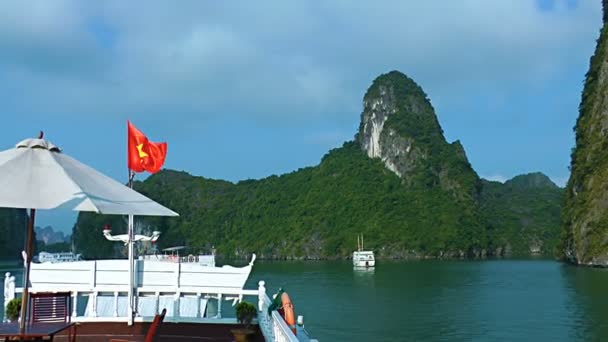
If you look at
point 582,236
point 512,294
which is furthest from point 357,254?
point 512,294

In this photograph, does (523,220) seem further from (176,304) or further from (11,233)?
(176,304)

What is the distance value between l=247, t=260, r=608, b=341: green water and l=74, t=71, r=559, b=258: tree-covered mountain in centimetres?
6191

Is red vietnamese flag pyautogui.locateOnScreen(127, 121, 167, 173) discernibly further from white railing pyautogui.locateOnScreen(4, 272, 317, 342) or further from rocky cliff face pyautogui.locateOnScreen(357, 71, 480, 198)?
rocky cliff face pyautogui.locateOnScreen(357, 71, 480, 198)

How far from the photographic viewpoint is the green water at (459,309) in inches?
921

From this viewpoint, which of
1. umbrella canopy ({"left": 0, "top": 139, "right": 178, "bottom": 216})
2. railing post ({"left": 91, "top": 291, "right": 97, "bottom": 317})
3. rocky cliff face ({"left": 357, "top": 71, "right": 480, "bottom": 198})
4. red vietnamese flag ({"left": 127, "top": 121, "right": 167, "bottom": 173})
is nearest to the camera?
umbrella canopy ({"left": 0, "top": 139, "right": 178, "bottom": 216})

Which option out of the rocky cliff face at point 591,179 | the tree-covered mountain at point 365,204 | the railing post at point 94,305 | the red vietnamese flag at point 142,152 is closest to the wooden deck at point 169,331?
the railing post at point 94,305

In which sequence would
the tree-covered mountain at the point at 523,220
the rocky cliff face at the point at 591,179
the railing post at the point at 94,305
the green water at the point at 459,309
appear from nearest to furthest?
1. the railing post at the point at 94,305
2. the green water at the point at 459,309
3. the rocky cliff face at the point at 591,179
4. the tree-covered mountain at the point at 523,220

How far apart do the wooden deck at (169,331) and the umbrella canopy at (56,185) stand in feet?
10.4

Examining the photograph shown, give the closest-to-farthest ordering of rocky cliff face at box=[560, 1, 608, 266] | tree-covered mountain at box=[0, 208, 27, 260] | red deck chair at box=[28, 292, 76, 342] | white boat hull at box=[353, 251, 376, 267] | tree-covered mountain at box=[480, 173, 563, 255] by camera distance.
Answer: red deck chair at box=[28, 292, 76, 342], rocky cliff face at box=[560, 1, 608, 266], white boat hull at box=[353, 251, 376, 267], tree-covered mountain at box=[0, 208, 27, 260], tree-covered mountain at box=[480, 173, 563, 255]

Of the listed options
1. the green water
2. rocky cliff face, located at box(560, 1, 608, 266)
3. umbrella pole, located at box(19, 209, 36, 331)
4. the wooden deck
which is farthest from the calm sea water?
umbrella pole, located at box(19, 209, 36, 331)

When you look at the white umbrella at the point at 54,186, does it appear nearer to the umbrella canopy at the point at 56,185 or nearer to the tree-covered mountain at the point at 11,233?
the umbrella canopy at the point at 56,185

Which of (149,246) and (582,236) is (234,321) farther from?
(582,236)

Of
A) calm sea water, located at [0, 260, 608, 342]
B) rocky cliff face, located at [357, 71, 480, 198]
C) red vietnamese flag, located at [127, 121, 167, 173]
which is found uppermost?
rocky cliff face, located at [357, 71, 480, 198]

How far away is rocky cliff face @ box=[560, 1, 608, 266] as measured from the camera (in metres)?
59.0
